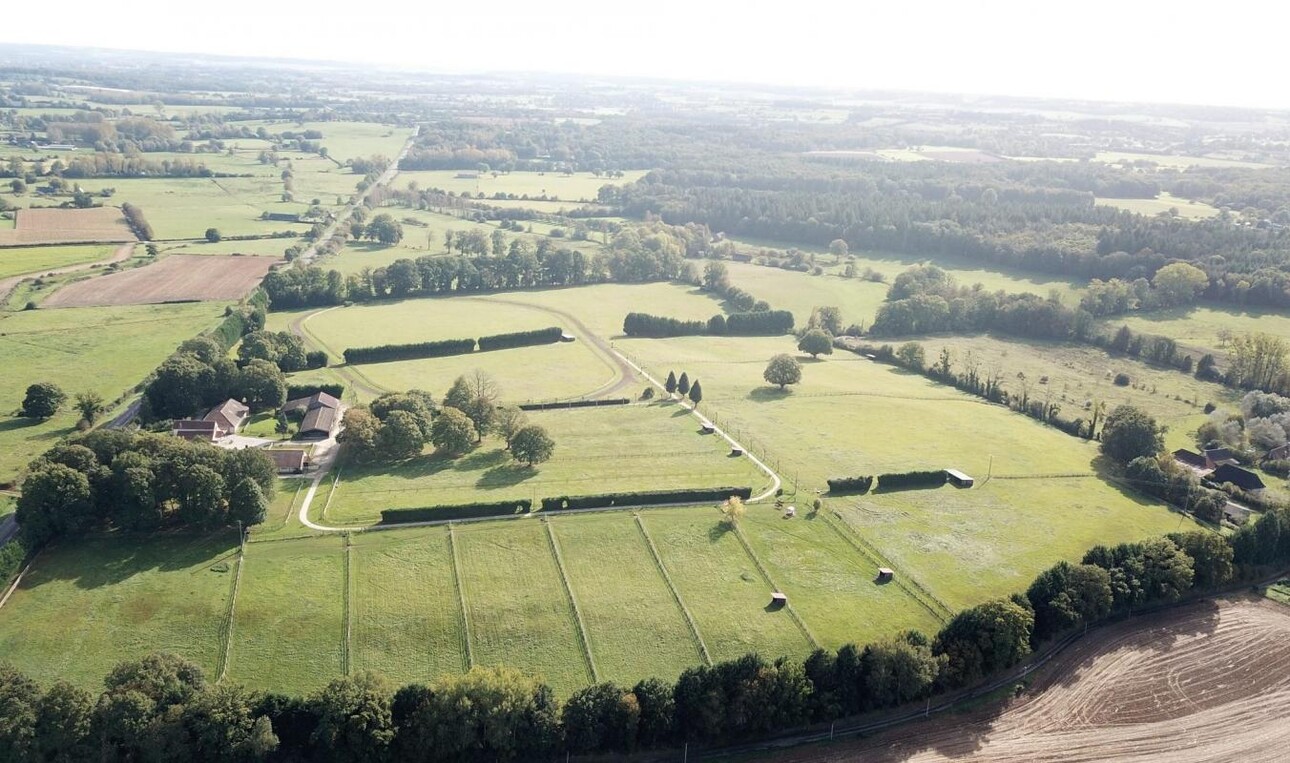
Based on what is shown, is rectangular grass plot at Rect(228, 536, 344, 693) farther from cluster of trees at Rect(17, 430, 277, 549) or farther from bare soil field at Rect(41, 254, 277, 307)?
bare soil field at Rect(41, 254, 277, 307)

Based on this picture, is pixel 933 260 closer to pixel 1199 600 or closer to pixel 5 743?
pixel 1199 600

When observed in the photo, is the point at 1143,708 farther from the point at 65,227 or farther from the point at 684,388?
the point at 65,227

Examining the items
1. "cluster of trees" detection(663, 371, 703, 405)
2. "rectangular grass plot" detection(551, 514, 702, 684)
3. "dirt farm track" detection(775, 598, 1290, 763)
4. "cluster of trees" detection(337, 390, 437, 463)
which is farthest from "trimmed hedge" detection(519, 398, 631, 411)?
"dirt farm track" detection(775, 598, 1290, 763)

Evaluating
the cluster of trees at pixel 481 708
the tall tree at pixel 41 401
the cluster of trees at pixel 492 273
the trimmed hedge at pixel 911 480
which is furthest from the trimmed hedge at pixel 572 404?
the cluster of trees at pixel 492 273

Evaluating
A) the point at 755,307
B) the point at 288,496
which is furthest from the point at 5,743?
the point at 755,307

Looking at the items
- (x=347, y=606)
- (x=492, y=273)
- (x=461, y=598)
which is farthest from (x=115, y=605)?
(x=492, y=273)

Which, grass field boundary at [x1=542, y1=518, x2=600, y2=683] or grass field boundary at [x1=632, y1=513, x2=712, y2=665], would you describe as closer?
grass field boundary at [x1=542, y1=518, x2=600, y2=683]
